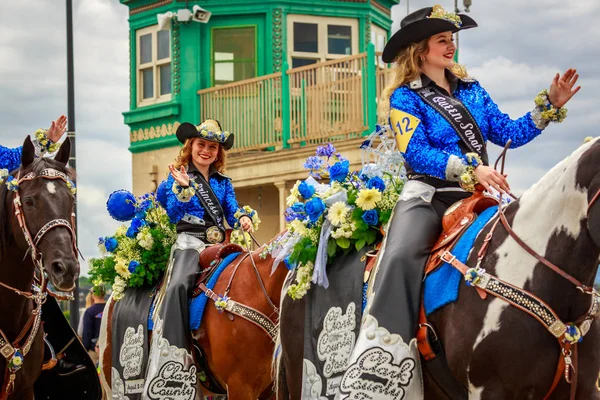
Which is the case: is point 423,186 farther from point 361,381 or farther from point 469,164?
point 361,381

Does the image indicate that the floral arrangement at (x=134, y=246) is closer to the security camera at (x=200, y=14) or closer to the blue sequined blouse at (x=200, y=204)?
the blue sequined blouse at (x=200, y=204)

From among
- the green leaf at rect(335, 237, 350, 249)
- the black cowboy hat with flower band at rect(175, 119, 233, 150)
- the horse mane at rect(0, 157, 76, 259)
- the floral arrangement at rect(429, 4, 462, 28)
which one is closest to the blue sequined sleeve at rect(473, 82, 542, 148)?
the floral arrangement at rect(429, 4, 462, 28)

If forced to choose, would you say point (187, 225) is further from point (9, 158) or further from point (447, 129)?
point (447, 129)

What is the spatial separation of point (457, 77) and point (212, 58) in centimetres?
1561

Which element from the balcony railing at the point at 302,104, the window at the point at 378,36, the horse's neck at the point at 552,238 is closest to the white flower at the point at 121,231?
the horse's neck at the point at 552,238

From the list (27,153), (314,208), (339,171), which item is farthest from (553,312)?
(27,153)

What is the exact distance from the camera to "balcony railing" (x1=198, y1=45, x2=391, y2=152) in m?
17.8

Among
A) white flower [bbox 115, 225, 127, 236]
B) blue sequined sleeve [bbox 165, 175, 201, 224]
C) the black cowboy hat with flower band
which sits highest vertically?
the black cowboy hat with flower band

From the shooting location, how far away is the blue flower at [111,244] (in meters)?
10.8

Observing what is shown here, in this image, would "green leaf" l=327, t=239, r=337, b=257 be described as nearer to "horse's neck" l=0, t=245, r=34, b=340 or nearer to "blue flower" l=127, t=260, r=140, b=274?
"horse's neck" l=0, t=245, r=34, b=340

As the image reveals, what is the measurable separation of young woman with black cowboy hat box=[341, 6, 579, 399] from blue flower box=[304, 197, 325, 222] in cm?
83

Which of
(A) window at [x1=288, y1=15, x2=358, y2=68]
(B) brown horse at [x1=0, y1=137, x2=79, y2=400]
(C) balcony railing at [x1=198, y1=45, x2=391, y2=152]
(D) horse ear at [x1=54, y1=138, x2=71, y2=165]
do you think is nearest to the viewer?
(B) brown horse at [x1=0, y1=137, x2=79, y2=400]

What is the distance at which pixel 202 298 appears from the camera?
9234mm

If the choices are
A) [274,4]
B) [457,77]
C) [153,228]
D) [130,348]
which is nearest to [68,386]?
[130,348]
